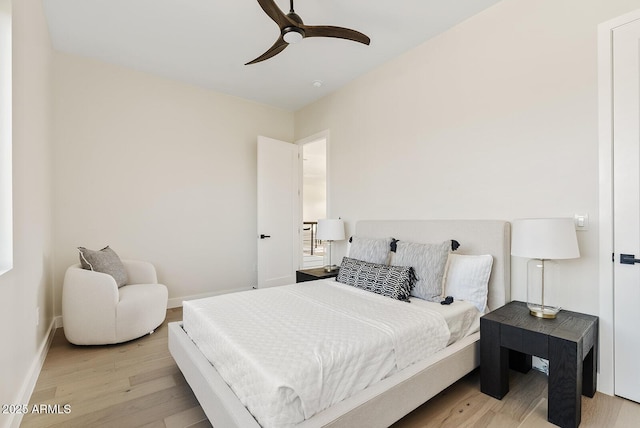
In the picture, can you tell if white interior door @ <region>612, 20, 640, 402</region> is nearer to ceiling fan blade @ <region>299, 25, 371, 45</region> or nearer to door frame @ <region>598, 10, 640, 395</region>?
door frame @ <region>598, 10, 640, 395</region>

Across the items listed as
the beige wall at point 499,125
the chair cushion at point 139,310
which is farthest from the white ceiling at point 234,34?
the chair cushion at point 139,310

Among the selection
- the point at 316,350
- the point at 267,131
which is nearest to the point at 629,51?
the point at 316,350

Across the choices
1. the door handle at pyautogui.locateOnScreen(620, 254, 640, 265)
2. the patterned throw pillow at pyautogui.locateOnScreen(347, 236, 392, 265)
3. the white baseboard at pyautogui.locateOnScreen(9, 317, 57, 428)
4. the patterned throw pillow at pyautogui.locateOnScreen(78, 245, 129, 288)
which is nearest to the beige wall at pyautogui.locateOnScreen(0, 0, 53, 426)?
the white baseboard at pyautogui.locateOnScreen(9, 317, 57, 428)

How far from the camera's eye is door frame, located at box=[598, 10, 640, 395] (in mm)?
1959

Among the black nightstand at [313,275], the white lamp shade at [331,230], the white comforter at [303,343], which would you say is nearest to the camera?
the white comforter at [303,343]

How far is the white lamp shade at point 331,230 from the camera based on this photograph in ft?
12.1

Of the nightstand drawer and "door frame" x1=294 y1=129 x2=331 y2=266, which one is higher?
"door frame" x1=294 y1=129 x2=331 y2=266

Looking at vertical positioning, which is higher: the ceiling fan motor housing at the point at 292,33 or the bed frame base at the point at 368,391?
the ceiling fan motor housing at the point at 292,33

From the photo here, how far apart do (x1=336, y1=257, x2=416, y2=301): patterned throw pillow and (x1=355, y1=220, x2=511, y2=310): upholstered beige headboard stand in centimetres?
49

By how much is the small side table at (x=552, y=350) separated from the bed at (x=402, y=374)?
15 cm

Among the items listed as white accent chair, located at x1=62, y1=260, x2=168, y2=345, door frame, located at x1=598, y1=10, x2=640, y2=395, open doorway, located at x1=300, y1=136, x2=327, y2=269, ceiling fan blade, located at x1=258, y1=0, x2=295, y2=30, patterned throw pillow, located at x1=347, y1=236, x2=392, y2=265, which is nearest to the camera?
ceiling fan blade, located at x1=258, y1=0, x2=295, y2=30

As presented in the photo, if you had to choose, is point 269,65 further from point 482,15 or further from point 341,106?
point 482,15

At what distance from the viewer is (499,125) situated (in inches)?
98.0

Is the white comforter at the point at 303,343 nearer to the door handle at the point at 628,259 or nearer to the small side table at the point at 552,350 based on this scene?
Answer: the small side table at the point at 552,350
